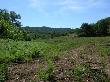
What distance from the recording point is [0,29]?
6191cm

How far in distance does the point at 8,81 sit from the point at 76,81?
8.41ft

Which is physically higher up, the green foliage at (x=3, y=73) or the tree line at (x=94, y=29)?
the tree line at (x=94, y=29)

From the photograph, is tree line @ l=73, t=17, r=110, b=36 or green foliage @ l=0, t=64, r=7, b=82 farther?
tree line @ l=73, t=17, r=110, b=36

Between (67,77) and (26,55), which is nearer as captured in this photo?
(67,77)

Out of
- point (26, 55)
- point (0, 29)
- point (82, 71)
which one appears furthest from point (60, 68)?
point (0, 29)

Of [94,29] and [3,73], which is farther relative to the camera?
[94,29]

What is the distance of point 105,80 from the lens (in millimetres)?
11633

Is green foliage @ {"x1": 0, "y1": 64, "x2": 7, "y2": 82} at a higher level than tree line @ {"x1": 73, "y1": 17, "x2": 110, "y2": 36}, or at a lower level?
lower

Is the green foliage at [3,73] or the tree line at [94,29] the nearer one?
the green foliage at [3,73]

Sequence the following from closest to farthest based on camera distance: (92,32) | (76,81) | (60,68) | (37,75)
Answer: (76,81) → (37,75) → (60,68) → (92,32)

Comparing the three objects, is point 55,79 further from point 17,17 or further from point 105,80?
point 17,17

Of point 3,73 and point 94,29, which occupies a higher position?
point 94,29

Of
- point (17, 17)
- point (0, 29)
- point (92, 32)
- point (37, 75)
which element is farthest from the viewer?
point (92, 32)

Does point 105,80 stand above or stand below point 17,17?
below
